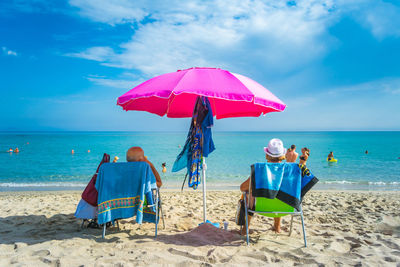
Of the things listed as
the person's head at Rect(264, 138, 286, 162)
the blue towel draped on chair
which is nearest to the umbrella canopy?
the person's head at Rect(264, 138, 286, 162)

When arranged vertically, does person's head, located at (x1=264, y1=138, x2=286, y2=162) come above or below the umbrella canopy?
below

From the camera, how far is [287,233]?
377 centimetres

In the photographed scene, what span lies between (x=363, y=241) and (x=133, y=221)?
3.38 m

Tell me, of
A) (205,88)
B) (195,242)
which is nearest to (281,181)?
(195,242)

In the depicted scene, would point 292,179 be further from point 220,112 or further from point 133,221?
point 133,221

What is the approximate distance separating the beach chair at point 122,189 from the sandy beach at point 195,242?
0.34 metres

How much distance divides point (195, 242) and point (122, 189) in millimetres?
1165

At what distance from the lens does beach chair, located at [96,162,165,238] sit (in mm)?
3268

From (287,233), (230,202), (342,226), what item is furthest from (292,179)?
(230,202)

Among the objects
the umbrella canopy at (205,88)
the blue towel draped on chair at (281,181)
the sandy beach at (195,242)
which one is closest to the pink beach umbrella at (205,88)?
the umbrella canopy at (205,88)

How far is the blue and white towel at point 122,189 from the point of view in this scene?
3.27 metres

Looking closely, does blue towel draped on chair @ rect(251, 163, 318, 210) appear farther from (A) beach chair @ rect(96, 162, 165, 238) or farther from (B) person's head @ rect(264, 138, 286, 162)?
(A) beach chair @ rect(96, 162, 165, 238)

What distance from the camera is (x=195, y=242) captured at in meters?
3.20

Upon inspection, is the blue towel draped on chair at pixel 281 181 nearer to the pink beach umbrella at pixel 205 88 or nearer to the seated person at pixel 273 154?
the seated person at pixel 273 154
